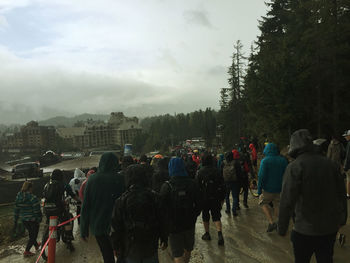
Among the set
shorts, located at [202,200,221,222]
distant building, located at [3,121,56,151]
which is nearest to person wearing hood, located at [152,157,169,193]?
shorts, located at [202,200,221,222]

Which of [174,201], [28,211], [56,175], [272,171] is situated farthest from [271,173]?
[28,211]

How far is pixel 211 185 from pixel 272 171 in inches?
55.2

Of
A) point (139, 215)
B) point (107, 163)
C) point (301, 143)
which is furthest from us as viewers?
point (107, 163)

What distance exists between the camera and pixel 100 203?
4.00 m

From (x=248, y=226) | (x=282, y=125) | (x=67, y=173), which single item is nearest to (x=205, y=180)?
(x=248, y=226)

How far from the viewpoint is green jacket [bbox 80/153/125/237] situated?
157 inches

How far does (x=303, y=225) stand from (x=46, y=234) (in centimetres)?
533

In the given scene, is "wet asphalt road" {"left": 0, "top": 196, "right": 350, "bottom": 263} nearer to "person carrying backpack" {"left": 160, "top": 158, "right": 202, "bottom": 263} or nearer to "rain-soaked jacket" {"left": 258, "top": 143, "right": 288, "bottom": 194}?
"rain-soaked jacket" {"left": 258, "top": 143, "right": 288, "bottom": 194}

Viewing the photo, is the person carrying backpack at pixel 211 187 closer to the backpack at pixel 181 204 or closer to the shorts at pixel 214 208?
the shorts at pixel 214 208

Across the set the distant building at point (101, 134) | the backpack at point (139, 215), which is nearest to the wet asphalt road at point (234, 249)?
the backpack at point (139, 215)

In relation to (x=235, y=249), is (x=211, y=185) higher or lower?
higher

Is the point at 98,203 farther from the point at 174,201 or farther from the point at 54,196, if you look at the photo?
the point at 54,196

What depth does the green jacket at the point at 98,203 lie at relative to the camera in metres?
3.99

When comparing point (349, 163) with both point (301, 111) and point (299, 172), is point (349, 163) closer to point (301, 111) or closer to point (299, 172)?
point (299, 172)
